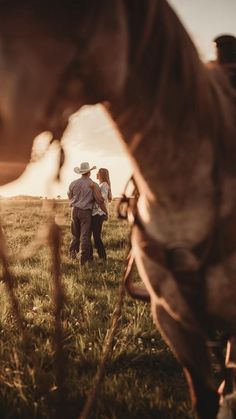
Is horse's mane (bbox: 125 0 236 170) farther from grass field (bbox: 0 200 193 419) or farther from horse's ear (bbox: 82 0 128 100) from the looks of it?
grass field (bbox: 0 200 193 419)

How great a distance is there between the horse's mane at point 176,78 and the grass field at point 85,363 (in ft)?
2.17

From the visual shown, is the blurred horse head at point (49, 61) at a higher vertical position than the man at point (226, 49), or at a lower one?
lower

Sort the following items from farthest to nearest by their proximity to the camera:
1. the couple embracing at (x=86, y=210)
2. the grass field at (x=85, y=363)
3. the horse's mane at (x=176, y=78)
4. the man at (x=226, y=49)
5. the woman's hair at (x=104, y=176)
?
the woman's hair at (x=104, y=176) < the couple embracing at (x=86, y=210) < the grass field at (x=85, y=363) < the man at (x=226, y=49) < the horse's mane at (x=176, y=78)

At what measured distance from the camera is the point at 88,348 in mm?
4074

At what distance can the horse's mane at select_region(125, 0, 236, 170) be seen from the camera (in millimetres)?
1277

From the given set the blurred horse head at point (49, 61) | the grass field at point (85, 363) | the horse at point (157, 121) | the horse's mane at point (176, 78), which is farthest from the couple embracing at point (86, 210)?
the blurred horse head at point (49, 61)

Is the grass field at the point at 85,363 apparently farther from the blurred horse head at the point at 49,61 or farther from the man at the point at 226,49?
the man at the point at 226,49

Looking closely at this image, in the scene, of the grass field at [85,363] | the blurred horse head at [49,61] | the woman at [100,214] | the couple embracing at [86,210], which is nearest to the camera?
the blurred horse head at [49,61]

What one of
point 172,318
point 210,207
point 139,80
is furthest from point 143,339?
point 139,80

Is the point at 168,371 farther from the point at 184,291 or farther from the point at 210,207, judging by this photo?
the point at 210,207

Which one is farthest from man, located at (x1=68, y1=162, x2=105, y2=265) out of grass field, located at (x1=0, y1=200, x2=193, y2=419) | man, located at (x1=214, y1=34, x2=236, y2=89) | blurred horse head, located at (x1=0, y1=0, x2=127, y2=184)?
blurred horse head, located at (x1=0, y1=0, x2=127, y2=184)

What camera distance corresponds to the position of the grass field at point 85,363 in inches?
119

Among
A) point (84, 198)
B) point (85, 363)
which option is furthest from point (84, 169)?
point (85, 363)

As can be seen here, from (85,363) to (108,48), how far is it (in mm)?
3276
